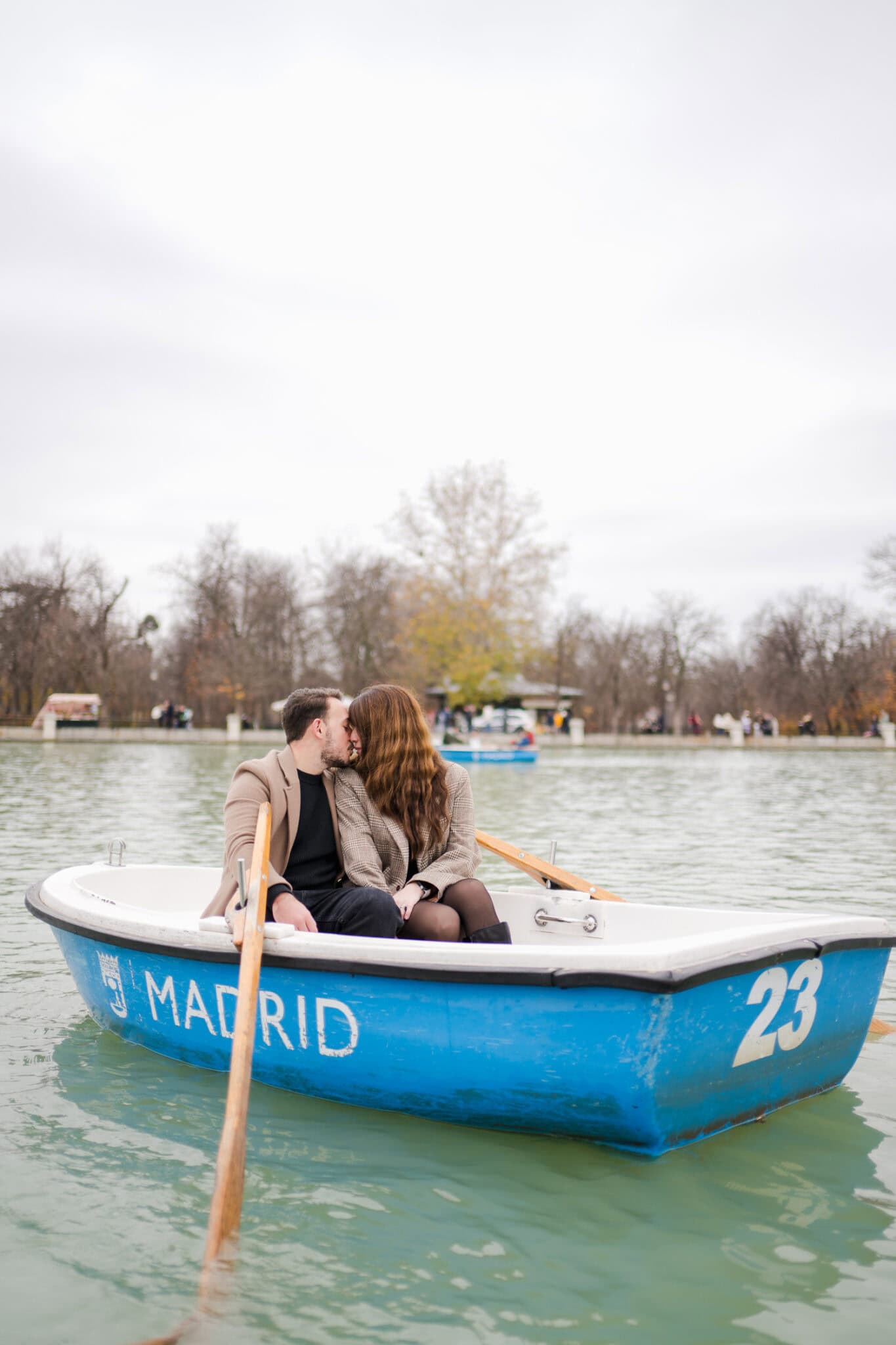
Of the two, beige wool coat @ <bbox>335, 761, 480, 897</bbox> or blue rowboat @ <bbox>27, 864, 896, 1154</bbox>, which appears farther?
beige wool coat @ <bbox>335, 761, 480, 897</bbox>

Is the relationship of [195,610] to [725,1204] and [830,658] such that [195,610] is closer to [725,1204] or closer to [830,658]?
[830,658]

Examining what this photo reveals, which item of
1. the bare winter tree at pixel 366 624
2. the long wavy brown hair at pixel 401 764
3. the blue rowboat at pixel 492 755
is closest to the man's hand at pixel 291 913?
the long wavy brown hair at pixel 401 764

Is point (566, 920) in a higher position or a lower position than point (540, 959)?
lower

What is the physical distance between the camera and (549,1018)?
3.80 m

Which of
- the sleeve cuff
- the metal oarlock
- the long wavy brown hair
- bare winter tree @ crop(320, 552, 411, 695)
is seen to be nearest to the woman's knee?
the long wavy brown hair

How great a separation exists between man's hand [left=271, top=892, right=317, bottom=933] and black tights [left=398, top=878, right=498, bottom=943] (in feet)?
1.29

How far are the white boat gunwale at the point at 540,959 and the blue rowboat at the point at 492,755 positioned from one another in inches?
1179

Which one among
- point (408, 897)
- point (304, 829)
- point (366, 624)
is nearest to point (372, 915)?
point (408, 897)

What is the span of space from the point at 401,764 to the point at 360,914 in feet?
1.96

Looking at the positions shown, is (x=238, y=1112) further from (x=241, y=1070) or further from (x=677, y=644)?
(x=677, y=644)

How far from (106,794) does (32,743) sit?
74.0 feet

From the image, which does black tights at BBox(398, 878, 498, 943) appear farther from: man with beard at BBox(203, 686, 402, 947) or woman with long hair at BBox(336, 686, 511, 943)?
man with beard at BBox(203, 686, 402, 947)

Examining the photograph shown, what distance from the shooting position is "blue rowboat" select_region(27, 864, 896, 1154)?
372 centimetres

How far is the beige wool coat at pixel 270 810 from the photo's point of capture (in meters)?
4.61
